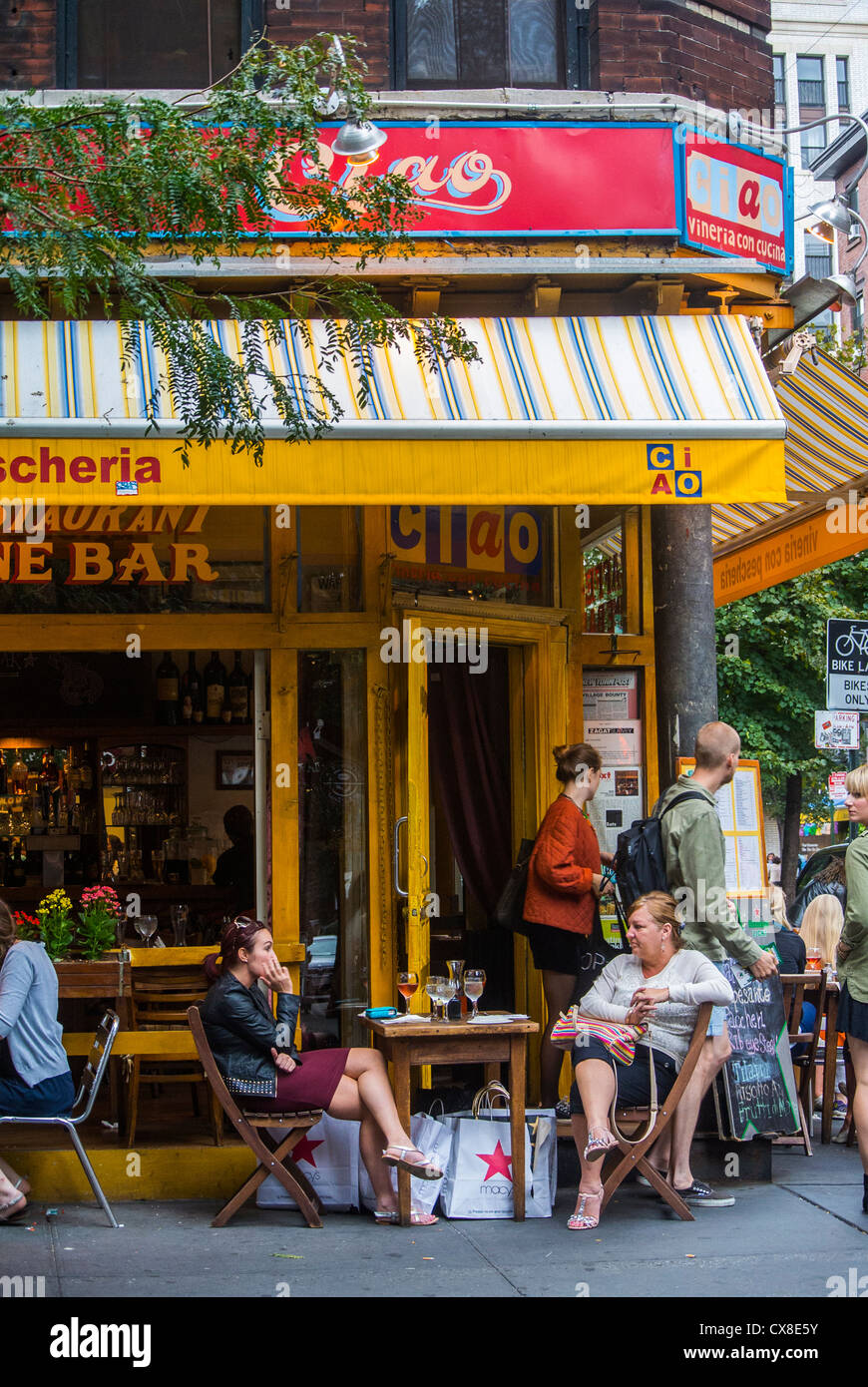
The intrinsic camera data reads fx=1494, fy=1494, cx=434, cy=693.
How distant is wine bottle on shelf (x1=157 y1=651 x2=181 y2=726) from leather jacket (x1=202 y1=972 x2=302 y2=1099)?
5.18m

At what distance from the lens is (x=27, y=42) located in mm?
8180

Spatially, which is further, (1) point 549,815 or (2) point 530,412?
(1) point 549,815

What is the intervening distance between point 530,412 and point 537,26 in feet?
10.6

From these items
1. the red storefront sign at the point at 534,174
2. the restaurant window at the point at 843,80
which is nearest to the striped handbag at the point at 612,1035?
the red storefront sign at the point at 534,174

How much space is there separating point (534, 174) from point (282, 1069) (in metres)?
4.64

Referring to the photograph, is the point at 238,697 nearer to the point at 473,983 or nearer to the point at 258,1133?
the point at 473,983

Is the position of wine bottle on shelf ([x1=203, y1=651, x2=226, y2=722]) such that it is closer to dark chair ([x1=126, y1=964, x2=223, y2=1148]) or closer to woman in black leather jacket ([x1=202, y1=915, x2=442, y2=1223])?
Result: dark chair ([x1=126, y1=964, x2=223, y2=1148])

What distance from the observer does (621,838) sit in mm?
7176

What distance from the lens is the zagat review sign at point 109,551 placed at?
7828 millimetres

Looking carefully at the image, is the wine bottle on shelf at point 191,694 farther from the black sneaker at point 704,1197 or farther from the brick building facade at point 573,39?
the black sneaker at point 704,1197

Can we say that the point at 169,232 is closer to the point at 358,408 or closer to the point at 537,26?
the point at 358,408

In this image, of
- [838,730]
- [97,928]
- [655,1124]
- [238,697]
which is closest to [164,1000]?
[97,928]

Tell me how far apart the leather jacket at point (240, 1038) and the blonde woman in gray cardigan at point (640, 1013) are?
1.28 meters
